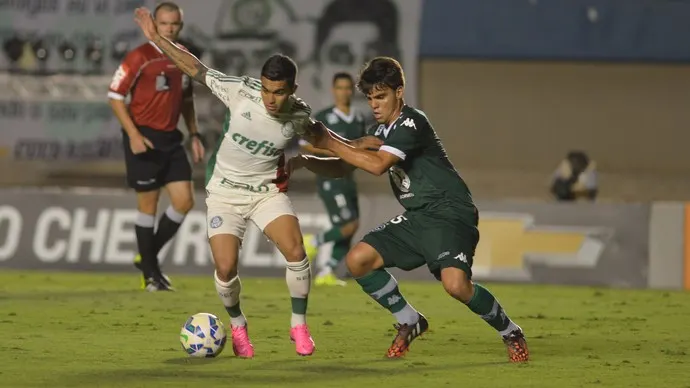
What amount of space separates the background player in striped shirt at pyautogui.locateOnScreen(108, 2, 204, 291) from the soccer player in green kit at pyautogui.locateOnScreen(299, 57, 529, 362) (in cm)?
444

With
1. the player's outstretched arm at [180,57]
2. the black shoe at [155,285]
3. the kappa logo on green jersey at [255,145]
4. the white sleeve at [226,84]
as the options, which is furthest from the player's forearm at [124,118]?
the kappa logo on green jersey at [255,145]

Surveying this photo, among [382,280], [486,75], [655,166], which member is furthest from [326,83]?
[382,280]

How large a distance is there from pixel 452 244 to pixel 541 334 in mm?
2389

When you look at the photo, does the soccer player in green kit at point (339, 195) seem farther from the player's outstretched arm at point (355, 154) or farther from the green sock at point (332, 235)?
the player's outstretched arm at point (355, 154)

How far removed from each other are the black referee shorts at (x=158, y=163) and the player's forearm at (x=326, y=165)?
4.52 m

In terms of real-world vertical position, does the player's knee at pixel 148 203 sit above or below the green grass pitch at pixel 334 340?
above

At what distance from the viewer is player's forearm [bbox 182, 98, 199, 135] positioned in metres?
13.9

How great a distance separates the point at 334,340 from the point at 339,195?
535 centimetres

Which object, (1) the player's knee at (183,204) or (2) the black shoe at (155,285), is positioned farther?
(2) the black shoe at (155,285)

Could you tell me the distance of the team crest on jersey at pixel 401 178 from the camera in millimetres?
9352

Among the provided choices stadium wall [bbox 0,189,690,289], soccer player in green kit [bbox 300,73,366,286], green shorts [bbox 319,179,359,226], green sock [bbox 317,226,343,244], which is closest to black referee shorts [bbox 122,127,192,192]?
soccer player in green kit [bbox 300,73,366,286]

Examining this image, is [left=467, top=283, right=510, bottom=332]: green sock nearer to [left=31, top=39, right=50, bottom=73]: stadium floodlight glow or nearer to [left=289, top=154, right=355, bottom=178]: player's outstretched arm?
[left=289, top=154, right=355, bottom=178]: player's outstretched arm

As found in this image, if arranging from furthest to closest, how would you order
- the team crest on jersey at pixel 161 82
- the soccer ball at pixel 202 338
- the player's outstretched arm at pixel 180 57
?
the team crest on jersey at pixel 161 82 < the player's outstretched arm at pixel 180 57 < the soccer ball at pixel 202 338

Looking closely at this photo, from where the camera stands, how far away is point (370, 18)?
21484 mm
